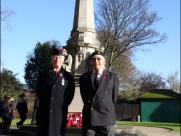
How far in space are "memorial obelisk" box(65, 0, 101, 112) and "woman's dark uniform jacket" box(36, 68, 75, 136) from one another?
7318 millimetres

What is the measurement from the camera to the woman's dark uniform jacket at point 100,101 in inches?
200

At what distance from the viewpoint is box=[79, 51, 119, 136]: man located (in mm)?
5102

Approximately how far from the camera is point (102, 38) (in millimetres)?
32250

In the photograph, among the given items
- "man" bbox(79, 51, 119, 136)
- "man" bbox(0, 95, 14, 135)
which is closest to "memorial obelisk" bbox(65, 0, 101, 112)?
"man" bbox(0, 95, 14, 135)

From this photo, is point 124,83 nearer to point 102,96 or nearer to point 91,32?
point 91,32

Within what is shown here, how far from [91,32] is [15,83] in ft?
94.3

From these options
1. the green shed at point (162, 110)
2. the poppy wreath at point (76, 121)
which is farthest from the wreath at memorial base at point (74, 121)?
the green shed at point (162, 110)

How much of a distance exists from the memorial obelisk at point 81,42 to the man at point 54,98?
728cm

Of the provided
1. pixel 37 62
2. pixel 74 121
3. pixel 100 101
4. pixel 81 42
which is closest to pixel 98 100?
pixel 100 101

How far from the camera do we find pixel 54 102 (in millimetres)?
5352

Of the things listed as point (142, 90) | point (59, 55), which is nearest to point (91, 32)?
point (59, 55)

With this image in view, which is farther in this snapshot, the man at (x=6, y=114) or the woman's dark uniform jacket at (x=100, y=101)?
the man at (x=6, y=114)

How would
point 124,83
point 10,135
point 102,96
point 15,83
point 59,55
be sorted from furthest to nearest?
point 124,83 → point 15,83 → point 10,135 → point 59,55 → point 102,96

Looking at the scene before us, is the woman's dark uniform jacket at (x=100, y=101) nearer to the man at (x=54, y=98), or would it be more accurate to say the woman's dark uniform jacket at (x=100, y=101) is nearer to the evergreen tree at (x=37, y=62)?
the man at (x=54, y=98)
